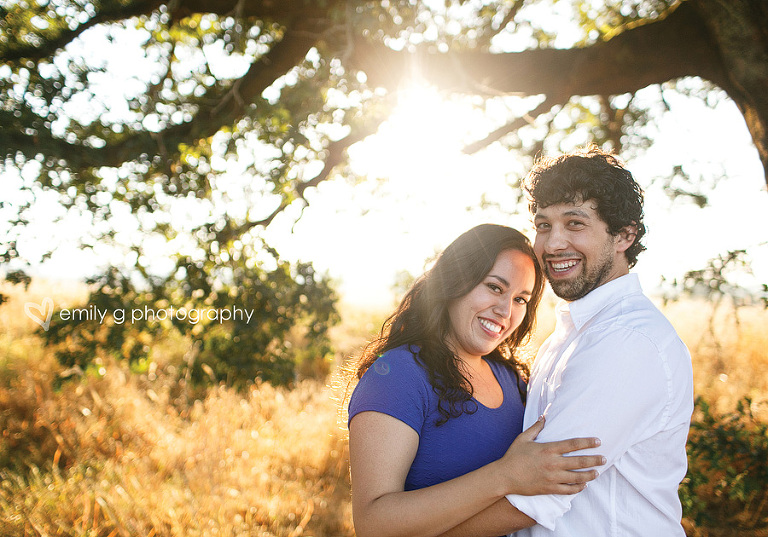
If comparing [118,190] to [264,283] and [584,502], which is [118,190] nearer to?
[264,283]

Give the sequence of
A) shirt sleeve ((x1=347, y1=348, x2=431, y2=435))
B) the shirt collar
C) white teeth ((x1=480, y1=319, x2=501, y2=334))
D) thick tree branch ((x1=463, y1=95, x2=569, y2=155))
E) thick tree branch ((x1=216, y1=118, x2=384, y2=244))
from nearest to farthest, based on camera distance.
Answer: shirt sleeve ((x1=347, y1=348, x2=431, y2=435)), the shirt collar, white teeth ((x1=480, y1=319, x2=501, y2=334)), thick tree branch ((x1=463, y1=95, x2=569, y2=155)), thick tree branch ((x1=216, y1=118, x2=384, y2=244))

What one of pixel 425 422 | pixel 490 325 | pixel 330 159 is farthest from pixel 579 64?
pixel 425 422

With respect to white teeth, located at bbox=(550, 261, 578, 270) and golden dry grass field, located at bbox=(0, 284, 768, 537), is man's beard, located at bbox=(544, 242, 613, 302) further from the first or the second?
golden dry grass field, located at bbox=(0, 284, 768, 537)

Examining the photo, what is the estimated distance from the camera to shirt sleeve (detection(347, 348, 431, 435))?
1864 mm

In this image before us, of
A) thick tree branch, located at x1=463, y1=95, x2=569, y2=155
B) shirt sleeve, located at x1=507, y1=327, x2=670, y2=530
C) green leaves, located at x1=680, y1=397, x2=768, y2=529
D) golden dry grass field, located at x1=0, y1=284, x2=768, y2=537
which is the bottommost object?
green leaves, located at x1=680, y1=397, x2=768, y2=529

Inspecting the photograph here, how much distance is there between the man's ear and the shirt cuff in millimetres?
1106

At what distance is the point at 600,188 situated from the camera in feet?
6.98

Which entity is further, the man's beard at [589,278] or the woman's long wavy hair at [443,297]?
the woman's long wavy hair at [443,297]

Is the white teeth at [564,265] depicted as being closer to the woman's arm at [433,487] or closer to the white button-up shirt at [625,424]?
the white button-up shirt at [625,424]

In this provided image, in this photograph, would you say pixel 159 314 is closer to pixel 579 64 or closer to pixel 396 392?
pixel 396 392

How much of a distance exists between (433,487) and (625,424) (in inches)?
27.4

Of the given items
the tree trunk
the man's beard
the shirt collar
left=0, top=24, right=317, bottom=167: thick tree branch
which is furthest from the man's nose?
left=0, top=24, right=317, bottom=167: thick tree branch

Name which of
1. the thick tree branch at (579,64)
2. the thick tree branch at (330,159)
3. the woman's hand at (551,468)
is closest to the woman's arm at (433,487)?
the woman's hand at (551,468)

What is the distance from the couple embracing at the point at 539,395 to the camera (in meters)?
1.65
